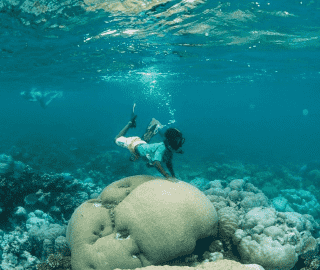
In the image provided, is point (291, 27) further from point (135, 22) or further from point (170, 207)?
point (170, 207)

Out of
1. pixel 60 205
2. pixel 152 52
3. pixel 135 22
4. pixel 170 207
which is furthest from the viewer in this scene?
pixel 152 52

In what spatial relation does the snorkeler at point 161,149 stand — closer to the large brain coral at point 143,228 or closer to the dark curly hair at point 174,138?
the dark curly hair at point 174,138

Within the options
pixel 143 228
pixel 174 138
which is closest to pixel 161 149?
pixel 174 138

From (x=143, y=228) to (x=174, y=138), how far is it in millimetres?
2243

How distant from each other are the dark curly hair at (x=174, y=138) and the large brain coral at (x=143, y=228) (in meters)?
1.03

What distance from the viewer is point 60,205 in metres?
8.91

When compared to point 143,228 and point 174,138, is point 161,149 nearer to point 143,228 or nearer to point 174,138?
point 174,138

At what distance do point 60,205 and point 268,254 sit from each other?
7.68 metres

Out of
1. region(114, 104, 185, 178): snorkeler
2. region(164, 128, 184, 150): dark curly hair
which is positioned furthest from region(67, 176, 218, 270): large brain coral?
region(164, 128, 184, 150): dark curly hair

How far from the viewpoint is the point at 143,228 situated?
13.7 ft

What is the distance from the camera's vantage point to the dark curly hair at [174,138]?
18.0ft

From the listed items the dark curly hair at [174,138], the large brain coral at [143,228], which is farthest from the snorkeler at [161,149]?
the large brain coral at [143,228]

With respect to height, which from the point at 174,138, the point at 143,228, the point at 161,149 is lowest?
the point at 143,228

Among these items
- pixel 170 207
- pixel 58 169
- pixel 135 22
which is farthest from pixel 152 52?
pixel 170 207
